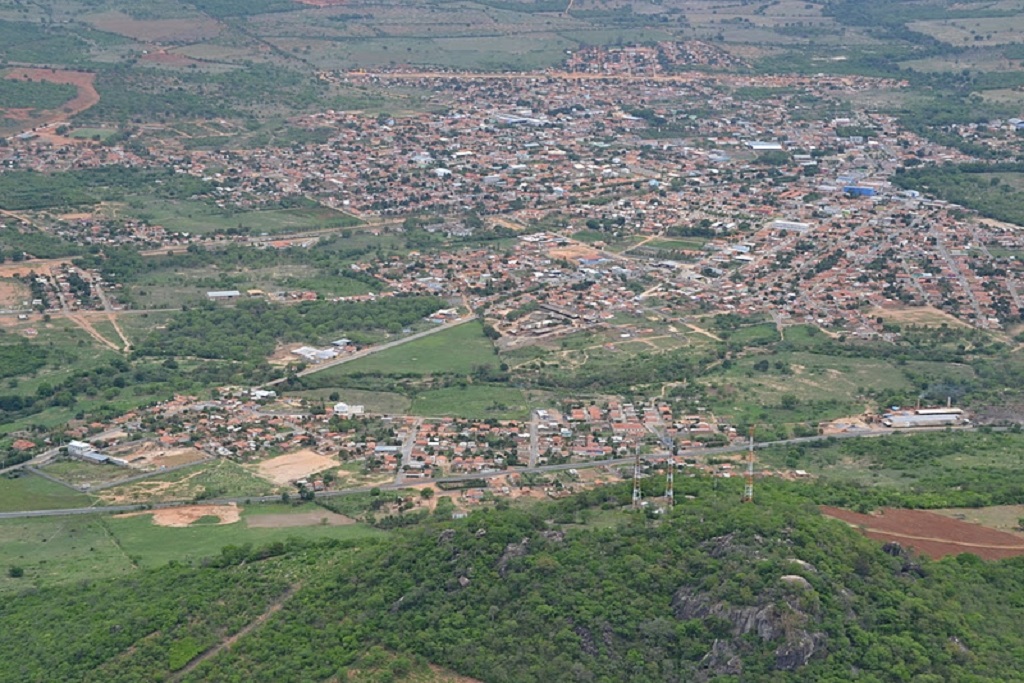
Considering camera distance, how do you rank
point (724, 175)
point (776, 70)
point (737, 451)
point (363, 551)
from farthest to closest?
1. point (776, 70)
2. point (724, 175)
3. point (737, 451)
4. point (363, 551)

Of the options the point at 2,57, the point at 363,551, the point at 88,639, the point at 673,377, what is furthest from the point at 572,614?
the point at 2,57

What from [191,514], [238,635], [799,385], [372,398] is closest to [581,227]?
[799,385]

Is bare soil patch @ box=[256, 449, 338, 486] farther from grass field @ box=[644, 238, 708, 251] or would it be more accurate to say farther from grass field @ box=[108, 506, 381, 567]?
grass field @ box=[644, 238, 708, 251]

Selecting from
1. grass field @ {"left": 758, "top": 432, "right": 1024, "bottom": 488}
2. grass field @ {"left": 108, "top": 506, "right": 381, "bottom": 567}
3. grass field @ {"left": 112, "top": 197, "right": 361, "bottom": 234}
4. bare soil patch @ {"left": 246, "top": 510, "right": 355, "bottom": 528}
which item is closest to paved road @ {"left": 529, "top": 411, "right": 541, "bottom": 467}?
grass field @ {"left": 758, "top": 432, "right": 1024, "bottom": 488}

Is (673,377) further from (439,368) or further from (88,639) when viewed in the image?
(88,639)

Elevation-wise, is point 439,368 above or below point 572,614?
below

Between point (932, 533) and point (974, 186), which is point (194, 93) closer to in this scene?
point (974, 186)
